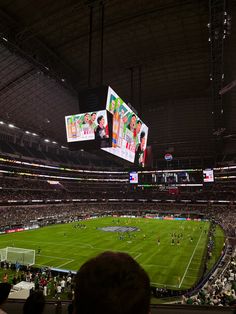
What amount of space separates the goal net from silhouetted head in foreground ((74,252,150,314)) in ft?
111

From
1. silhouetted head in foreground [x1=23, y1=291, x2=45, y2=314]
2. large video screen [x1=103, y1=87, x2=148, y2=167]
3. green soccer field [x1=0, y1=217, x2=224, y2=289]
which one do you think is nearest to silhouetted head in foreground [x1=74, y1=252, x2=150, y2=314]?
silhouetted head in foreground [x1=23, y1=291, x2=45, y2=314]

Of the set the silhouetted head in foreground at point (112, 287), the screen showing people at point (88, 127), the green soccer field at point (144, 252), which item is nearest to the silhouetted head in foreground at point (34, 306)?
the silhouetted head in foreground at point (112, 287)

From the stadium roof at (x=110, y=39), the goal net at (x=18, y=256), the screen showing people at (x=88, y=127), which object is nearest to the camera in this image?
the screen showing people at (x=88, y=127)

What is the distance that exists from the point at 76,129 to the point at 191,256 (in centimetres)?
2427

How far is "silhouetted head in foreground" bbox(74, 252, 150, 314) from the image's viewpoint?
5.63 feet

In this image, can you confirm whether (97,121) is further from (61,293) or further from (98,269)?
(98,269)

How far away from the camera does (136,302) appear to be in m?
1.75

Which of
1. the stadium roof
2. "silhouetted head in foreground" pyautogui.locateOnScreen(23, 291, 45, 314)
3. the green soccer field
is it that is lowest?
the green soccer field

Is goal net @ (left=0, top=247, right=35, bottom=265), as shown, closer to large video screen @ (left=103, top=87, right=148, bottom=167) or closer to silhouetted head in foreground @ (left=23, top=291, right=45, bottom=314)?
large video screen @ (left=103, top=87, right=148, bottom=167)

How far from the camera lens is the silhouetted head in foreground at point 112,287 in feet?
5.63

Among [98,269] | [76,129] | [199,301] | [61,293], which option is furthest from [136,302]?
[76,129]

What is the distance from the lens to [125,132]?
3303 centimetres

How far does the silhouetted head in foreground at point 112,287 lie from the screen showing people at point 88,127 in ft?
83.8

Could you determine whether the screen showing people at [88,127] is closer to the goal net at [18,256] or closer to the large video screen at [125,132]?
the large video screen at [125,132]
